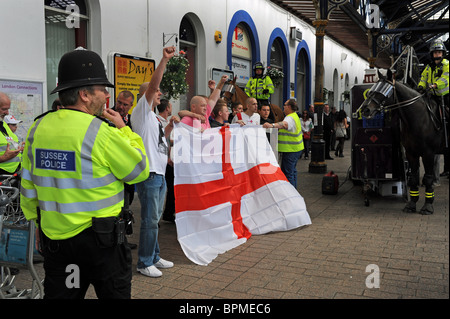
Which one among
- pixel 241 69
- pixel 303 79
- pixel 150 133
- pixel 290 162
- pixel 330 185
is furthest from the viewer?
pixel 303 79

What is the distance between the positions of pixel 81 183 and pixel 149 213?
2228mm

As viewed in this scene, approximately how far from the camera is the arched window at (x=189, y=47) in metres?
11.9

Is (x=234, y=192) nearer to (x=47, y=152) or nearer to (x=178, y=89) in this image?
(x=47, y=152)

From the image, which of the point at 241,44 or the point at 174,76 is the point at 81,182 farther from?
the point at 241,44

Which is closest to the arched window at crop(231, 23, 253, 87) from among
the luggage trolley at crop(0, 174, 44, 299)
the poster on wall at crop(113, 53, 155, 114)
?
the poster on wall at crop(113, 53, 155, 114)

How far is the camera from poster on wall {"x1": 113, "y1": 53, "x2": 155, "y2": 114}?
9273 mm

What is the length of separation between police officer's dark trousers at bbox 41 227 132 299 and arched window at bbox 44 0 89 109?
6.39 meters

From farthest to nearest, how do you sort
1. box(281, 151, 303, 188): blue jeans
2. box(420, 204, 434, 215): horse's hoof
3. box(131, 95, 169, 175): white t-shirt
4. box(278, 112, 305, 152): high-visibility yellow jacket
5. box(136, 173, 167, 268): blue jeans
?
box(281, 151, 303, 188): blue jeans < box(278, 112, 305, 152): high-visibility yellow jacket < box(420, 204, 434, 215): horse's hoof < box(136, 173, 167, 268): blue jeans < box(131, 95, 169, 175): white t-shirt

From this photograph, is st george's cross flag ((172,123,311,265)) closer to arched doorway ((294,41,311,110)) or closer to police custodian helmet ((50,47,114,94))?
police custodian helmet ((50,47,114,94))

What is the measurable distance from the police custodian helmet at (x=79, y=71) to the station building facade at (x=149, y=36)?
512cm

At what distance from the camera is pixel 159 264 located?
4.92 metres

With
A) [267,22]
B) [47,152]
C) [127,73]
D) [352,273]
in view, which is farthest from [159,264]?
[267,22]

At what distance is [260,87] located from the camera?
11922 mm

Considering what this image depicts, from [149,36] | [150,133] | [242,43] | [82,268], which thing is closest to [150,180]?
[150,133]
